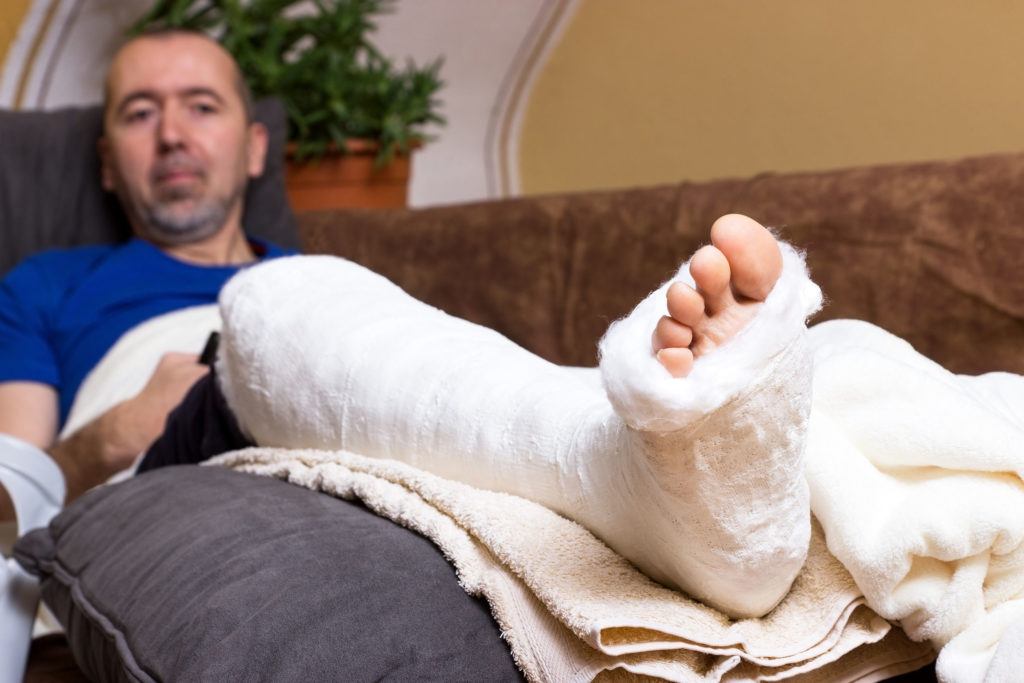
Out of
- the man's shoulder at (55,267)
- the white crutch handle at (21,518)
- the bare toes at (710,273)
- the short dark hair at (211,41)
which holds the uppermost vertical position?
the short dark hair at (211,41)

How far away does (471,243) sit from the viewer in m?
1.91

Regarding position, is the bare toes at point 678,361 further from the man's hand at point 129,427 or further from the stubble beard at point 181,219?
the stubble beard at point 181,219

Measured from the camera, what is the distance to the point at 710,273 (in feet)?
1.84

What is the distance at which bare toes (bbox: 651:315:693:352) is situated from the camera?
1.87 feet

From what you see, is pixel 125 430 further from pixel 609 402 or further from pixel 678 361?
pixel 678 361

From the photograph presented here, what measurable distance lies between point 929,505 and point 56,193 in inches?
70.8

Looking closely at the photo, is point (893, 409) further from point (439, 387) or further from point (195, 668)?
point (195, 668)

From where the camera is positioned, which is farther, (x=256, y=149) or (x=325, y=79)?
(x=325, y=79)

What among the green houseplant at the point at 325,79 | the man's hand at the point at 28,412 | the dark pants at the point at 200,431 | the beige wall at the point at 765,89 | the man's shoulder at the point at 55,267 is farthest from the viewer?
→ the green houseplant at the point at 325,79

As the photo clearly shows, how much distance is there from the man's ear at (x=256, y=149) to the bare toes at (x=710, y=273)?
1735mm

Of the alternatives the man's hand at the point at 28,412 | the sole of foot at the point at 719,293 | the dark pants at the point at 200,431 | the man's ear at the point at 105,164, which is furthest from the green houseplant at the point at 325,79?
the sole of foot at the point at 719,293

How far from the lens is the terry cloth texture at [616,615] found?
665mm

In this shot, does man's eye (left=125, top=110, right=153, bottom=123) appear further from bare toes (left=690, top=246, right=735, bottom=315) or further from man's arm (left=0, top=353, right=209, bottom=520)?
bare toes (left=690, top=246, right=735, bottom=315)

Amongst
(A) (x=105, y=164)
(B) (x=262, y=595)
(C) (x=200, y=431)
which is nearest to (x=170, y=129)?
(A) (x=105, y=164)
